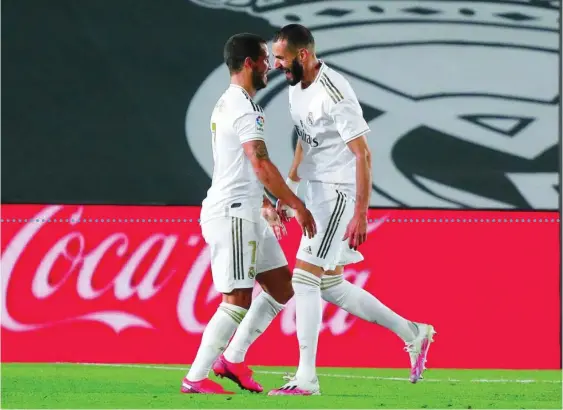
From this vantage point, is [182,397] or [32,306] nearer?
[182,397]

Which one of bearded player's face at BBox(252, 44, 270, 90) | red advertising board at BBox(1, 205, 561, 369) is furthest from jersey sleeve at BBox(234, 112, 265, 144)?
red advertising board at BBox(1, 205, 561, 369)

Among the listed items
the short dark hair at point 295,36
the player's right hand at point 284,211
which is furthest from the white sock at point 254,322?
the short dark hair at point 295,36

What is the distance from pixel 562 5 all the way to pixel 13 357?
424 cm

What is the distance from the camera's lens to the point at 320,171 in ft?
21.1

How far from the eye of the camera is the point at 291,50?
6320 mm

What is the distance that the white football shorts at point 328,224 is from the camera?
6.32m

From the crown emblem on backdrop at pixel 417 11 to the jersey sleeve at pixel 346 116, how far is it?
246cm

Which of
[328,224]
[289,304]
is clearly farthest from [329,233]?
[289,304]

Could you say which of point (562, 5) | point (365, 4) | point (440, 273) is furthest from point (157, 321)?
point (562, 5)

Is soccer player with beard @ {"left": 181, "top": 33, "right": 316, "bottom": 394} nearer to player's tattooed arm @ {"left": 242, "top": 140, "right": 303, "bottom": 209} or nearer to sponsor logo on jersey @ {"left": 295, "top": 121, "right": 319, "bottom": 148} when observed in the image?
player's tattooed arm @ {"left": 242, "top": 140, "right": 303, "bottom": 209}

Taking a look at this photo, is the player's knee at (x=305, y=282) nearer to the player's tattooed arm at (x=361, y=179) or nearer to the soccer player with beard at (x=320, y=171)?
the soccer player with beard at (x=320, y=171)

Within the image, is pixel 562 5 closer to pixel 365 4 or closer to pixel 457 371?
pixel 365 4

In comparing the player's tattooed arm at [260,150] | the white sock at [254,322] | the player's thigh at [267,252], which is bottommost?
the white sock at [254,322]

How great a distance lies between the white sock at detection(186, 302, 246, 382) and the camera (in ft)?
20.1
